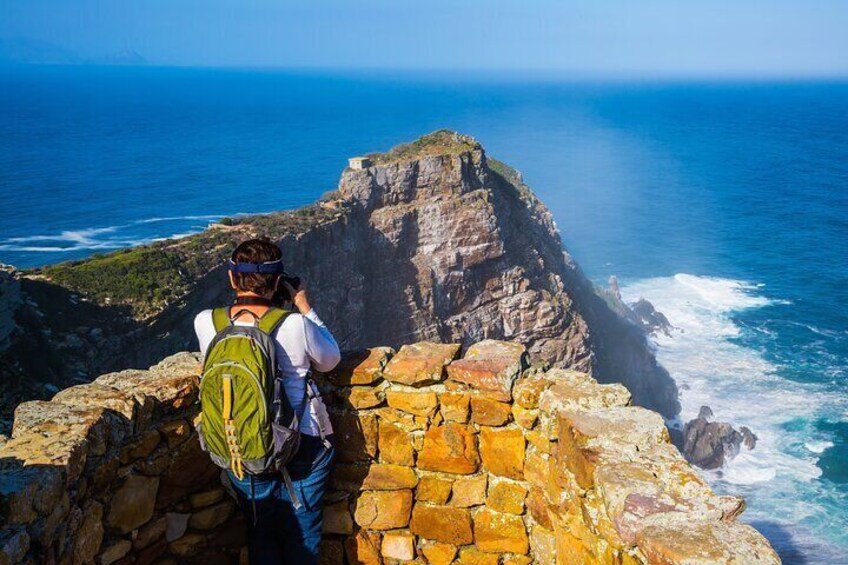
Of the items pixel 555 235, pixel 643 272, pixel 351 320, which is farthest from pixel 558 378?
pixel 643 272

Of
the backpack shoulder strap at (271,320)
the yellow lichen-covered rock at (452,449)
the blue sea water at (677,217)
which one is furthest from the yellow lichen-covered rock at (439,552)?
the blue sea water at (677,217)

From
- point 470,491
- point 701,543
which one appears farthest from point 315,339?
point 701,543

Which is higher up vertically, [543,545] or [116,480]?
[116,480]

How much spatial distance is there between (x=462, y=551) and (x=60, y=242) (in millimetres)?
80389

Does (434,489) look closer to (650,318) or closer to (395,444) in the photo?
(395,444)

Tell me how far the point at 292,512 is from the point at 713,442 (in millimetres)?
40510

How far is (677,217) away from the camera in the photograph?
344ft

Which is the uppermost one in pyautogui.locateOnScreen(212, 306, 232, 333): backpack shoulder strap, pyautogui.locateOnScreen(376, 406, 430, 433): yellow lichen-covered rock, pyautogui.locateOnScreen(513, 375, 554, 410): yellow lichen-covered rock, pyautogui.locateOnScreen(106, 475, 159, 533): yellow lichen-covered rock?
pyautogui.locateOnScreen(212, 306, 232, 333): backpack shoulder strap

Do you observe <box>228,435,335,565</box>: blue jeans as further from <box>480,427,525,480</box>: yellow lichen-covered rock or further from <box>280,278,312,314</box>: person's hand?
<box>480,427,525,480</box>: yellow lichen-covered rock

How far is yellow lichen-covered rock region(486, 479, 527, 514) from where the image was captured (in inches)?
238

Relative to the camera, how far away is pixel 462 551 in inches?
247

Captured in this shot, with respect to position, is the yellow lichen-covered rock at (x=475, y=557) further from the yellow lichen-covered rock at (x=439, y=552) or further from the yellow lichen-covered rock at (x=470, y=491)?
the yellow lichen-covered rock at (x=470, y=491)

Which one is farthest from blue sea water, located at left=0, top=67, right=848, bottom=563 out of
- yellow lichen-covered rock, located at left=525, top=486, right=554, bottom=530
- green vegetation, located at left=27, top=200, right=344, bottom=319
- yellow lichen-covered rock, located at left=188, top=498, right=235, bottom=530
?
yellow lichen-covered rock, located at left=188, top=498, right=235, bottom=530

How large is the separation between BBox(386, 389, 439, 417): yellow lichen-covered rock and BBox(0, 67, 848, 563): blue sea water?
2920 centimetres
